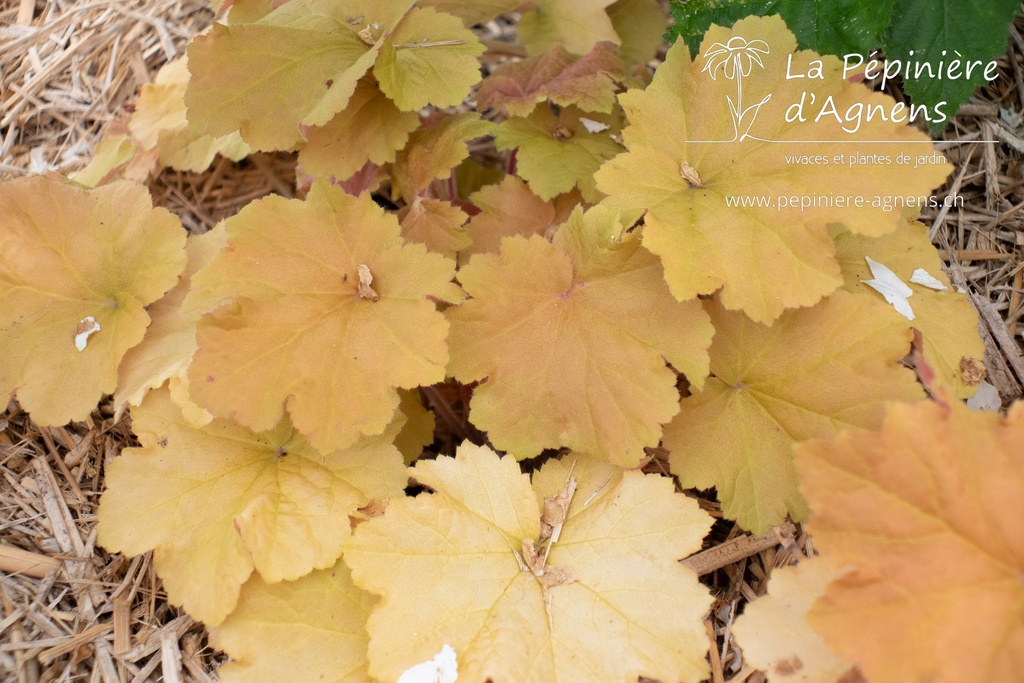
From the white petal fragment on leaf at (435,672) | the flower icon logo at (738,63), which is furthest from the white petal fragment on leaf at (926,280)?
the white petal fragment on leaf at (435,672)

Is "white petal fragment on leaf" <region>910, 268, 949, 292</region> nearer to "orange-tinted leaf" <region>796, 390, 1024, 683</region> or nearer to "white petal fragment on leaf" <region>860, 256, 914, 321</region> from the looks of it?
"white petal fragment on leaf" <region>860, 256, 914, 321</region>

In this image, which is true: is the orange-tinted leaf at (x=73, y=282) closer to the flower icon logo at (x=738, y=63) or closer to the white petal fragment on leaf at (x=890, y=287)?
the flower icon logo at (x=738, y=63)

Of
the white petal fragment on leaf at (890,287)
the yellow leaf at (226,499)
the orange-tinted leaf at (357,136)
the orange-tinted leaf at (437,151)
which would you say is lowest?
the yellow leaf at (226,499)

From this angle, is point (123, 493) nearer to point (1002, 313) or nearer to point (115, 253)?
point (115, 253)

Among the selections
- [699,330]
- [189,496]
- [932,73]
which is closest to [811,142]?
[699,330]

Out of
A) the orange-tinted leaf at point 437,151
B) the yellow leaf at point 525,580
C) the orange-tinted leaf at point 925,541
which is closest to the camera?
the orange-tinted leaf at point 925,541

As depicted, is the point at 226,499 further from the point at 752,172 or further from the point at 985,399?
the point at 985,399
